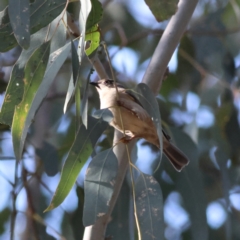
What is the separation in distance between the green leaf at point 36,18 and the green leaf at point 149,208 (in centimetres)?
66

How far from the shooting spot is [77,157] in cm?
181

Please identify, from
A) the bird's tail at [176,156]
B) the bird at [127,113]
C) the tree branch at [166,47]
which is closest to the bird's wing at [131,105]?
the bird at [127,113]

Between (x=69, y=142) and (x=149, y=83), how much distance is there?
1.27m

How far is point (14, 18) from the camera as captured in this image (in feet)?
5.11

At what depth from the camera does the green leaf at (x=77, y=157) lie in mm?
1767

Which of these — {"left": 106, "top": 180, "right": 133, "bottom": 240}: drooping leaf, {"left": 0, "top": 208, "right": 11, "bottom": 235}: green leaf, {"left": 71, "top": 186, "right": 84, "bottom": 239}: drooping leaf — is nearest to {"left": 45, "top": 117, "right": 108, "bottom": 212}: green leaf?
{"left": 106, "top": 180, "right": 133, "bottom": 240}: drooping leaf

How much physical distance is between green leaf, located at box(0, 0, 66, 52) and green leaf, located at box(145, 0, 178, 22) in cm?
53

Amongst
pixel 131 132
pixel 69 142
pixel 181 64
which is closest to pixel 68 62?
pixel 69 142

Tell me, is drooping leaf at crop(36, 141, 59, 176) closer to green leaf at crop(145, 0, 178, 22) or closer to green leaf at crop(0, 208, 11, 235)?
green leaf at crop(0, 208, 11, 235)

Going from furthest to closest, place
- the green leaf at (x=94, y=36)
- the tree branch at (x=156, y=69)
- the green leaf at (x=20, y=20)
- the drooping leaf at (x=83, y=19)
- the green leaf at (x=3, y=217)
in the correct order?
the green leaf at (x=3, y=217)
the tree branch at (x=156, y=69)
the green leaf at (x=94, y=36)
the drooping leaf at (x=83, y=19)
the green leaf at (x=20, y=20)

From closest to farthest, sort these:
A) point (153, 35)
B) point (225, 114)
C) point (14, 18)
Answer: point (14, 18) < point (225, 114) < point (153, 35)

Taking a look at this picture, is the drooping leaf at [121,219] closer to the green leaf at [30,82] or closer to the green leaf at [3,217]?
the green leaf at [3,217]

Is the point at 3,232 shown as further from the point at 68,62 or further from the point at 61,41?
the point at 61,41

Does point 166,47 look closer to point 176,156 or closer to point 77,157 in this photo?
point 176,156
